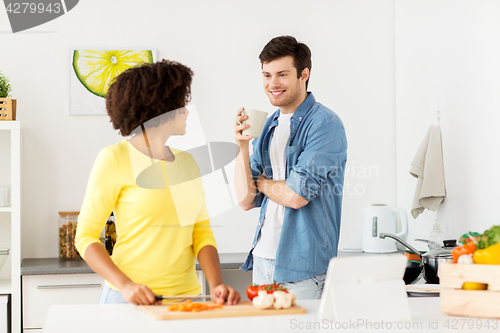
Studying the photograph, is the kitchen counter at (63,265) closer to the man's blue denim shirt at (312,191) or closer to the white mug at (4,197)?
the white mug at (4,197)

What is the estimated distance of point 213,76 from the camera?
2826mm

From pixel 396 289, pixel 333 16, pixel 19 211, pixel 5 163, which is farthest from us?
pixel 333 16

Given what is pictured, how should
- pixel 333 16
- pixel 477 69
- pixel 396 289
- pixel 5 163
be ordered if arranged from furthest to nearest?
pixel 333 16 → pixel 5 163 → pixel 477 69 → pixel 396 289

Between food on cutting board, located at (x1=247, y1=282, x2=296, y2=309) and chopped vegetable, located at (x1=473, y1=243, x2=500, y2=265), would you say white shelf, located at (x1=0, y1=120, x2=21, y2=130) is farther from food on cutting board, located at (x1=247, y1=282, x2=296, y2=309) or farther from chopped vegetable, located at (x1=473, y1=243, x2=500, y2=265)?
chopped vegetable, located at (x1=473, y1=243, x2=500, y2=265)

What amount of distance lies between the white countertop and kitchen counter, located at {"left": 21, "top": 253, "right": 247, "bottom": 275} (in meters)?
1.19

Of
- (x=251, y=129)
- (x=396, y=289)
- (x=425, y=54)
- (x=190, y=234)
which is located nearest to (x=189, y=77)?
(x=251, y=129)

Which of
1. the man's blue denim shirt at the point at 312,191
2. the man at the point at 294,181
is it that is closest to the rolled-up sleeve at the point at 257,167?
the man at the point at 294,181

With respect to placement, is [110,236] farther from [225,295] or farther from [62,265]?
[225,295]

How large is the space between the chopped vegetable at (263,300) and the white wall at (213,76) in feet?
5.54

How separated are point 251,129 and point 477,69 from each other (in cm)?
105

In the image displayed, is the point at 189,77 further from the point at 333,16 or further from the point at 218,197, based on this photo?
the point at 333,16

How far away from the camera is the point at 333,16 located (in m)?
2.89

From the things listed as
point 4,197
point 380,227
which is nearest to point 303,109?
point 380,227

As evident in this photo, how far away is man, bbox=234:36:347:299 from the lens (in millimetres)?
1603
